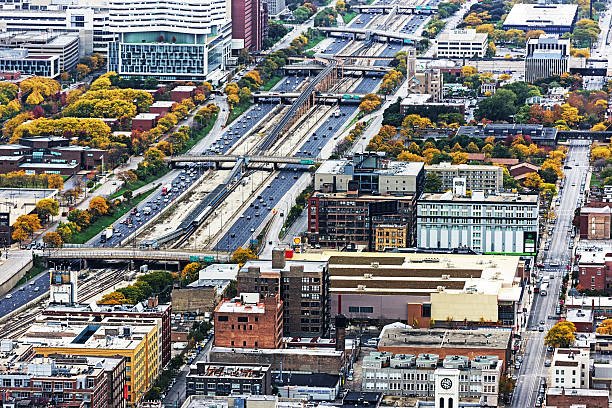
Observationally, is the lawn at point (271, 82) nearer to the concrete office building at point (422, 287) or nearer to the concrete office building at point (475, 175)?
the concrete office building at point (475, 175)

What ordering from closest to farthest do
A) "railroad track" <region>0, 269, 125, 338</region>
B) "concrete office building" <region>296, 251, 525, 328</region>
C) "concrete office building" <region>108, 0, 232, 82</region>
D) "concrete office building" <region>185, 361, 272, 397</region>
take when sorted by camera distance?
"concrete office building" <region>185, 361, 272, 397</region> → "concrete office building" <region>296, 251, 525, 328</region> → "railroad track" <region>0, 269, 125, 338</region> → "concrete office building" <region>108, 0, 232, 82</region>

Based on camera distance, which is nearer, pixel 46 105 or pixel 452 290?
pixel 452 290

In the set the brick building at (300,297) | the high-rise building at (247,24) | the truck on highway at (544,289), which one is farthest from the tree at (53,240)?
the high-rise building at (247,24)

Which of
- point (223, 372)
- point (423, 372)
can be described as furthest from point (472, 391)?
point (223, 372)

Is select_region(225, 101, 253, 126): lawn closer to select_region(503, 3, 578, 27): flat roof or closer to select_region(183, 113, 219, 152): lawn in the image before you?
select_region(183, 113, 219, 152): lawn

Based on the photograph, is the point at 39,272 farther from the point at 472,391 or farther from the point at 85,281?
the point at 472,391

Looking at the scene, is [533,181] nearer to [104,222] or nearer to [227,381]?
[104,222]

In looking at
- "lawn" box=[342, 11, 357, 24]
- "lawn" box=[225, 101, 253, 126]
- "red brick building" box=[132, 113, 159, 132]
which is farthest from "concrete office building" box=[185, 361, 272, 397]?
"lawn" box=[342, 11, 357, 24]
